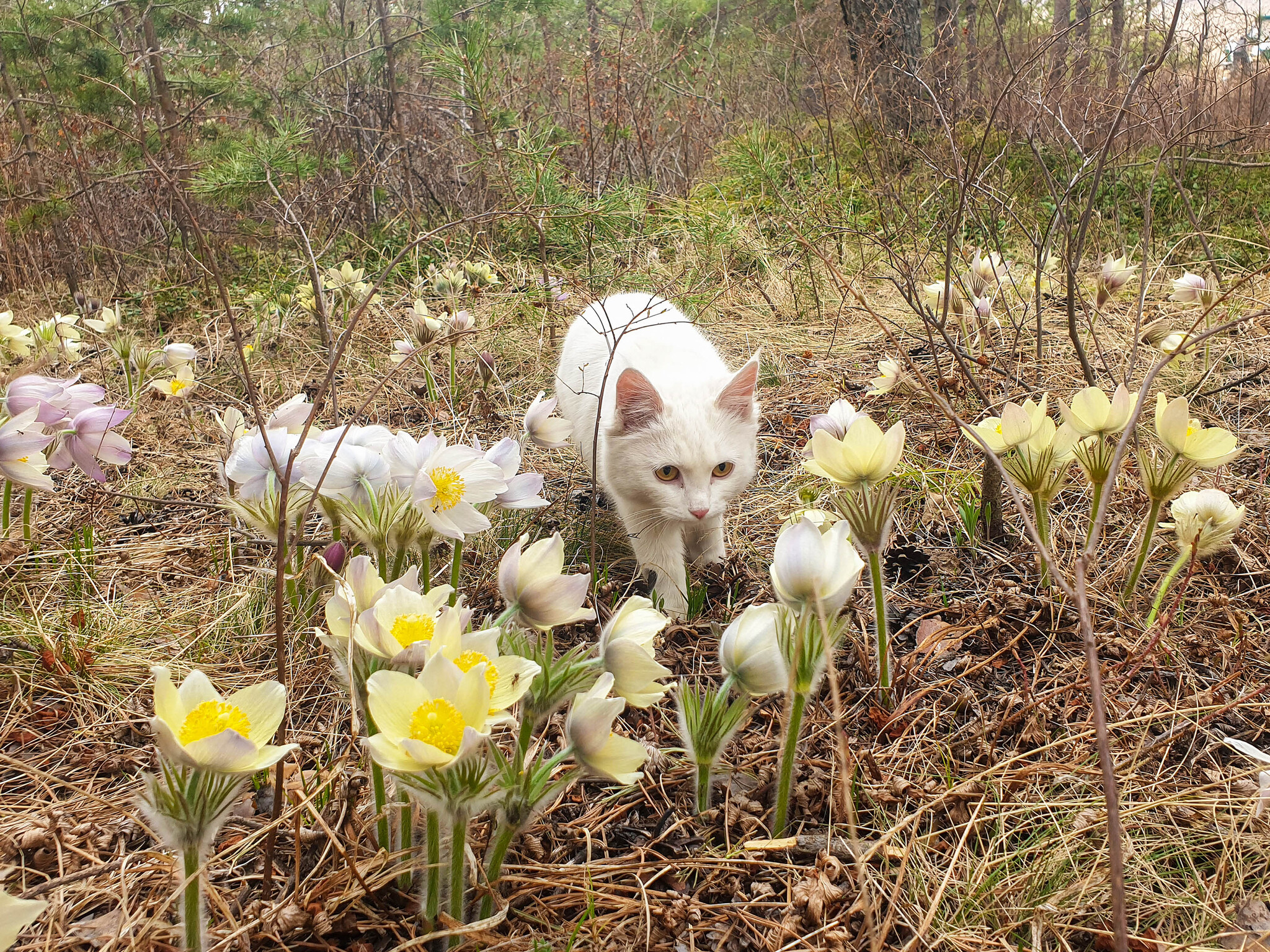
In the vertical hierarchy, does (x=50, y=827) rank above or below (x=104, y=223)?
below

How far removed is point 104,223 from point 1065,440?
23.3ft

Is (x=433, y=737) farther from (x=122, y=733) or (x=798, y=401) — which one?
(x=798, y=401)

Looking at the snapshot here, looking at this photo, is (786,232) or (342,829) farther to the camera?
(786,232)

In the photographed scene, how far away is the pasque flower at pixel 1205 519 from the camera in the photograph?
156 cm

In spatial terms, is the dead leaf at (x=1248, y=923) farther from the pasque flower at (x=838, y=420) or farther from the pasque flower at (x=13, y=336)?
the pasque flower at (x=13, y=336)

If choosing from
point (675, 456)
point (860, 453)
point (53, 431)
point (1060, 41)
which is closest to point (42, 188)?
point (53, 431)

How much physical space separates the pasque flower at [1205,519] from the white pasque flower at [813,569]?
3.06ft

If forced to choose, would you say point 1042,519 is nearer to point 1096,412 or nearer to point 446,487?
point 1096,412

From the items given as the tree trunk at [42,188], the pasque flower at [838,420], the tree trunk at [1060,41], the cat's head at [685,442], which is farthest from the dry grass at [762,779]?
the tree trunk at [42,188]

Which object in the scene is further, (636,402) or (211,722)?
(636,402)

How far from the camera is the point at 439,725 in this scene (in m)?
0.79

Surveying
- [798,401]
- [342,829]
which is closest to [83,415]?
[342,829]

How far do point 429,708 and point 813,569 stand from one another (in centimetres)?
46

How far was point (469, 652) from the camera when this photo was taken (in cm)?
88
